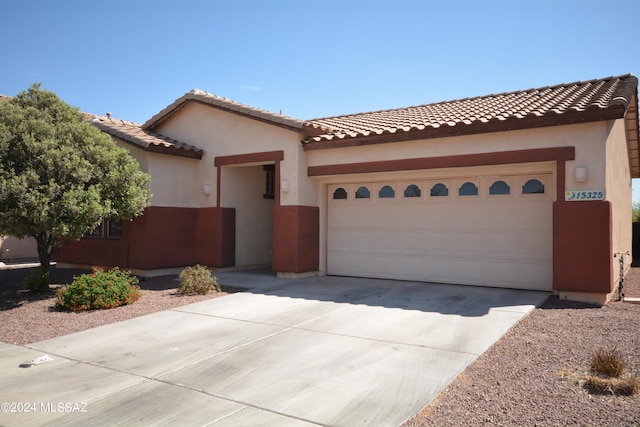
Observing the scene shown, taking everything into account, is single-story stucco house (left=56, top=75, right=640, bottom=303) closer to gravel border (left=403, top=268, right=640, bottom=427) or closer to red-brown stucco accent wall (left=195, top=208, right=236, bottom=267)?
red-brown stucco accent wall (left=195, top=208, right=236, bottom=267)

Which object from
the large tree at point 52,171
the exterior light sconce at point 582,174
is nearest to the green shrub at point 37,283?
the large tree at point 52,171

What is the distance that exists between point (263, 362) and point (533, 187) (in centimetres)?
723

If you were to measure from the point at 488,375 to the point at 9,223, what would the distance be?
351 inches

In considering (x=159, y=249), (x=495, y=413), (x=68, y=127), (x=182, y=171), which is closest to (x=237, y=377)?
(x=495, y=413)

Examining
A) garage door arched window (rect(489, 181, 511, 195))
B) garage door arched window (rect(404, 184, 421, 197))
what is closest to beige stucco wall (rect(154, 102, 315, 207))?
garage door arched window (rect(404, 184, 421, 197))

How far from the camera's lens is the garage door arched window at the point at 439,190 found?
37.4 feet

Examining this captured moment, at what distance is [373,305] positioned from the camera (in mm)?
9141

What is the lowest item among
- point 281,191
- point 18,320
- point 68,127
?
point 18,320

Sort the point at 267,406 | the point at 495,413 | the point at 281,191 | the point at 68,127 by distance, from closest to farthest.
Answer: the point at 495,413
the point at 267,406
the point at 68,127
the point at 281,191

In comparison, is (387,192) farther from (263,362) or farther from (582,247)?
(263,362)

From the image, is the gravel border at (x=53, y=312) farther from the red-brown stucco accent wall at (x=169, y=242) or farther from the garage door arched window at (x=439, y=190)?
→ the garage door arched window at (x=439, y=190)

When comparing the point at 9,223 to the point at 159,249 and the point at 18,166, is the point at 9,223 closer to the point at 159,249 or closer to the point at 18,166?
the point at 18,166

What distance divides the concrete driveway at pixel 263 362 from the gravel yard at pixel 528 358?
280 mm

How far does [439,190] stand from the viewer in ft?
37.7
